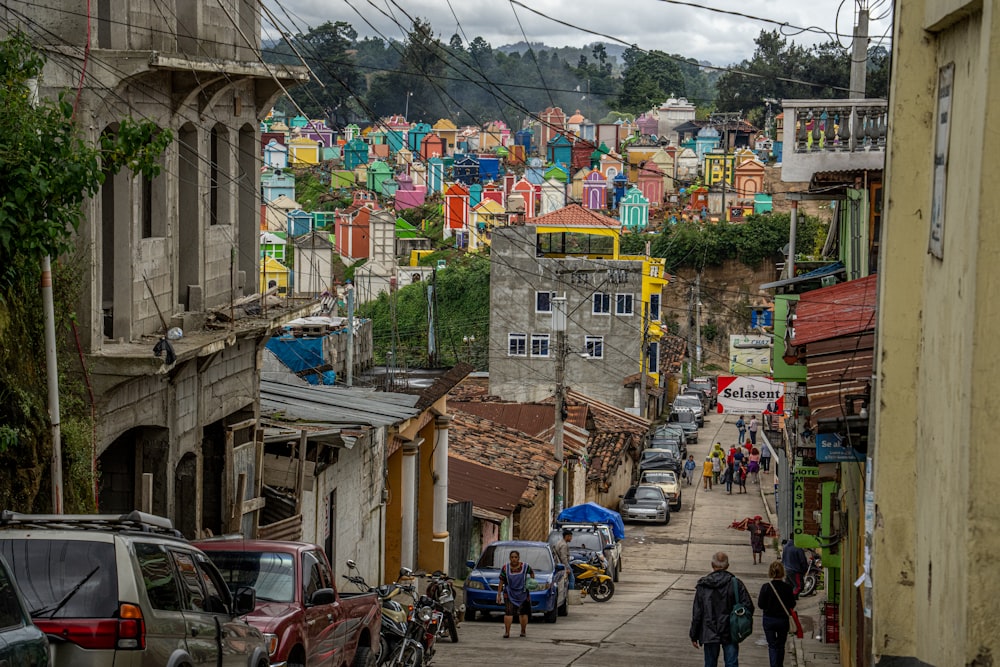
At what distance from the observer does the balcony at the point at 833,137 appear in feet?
57.0

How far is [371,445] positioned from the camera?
22938mm

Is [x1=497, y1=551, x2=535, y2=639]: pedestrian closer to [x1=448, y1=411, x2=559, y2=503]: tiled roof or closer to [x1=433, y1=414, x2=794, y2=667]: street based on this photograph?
[x1=433, y1=414, x2=794, y2=667]: street

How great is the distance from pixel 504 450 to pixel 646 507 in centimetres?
980

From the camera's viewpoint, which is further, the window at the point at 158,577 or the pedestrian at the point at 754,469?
the pedestrian at the point at 754,469

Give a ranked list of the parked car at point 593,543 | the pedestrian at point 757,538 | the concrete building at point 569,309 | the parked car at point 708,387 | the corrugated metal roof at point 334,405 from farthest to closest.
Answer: the parked car at point 708,387 → the concrete building at point 569,309 → the pedestrian at point 757,538 → the parked car at point 593,543 → the corrugated metal roof at point 334,405

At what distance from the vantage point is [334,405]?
67.7 ft

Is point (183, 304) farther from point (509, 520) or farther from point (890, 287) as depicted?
point (509, 520)

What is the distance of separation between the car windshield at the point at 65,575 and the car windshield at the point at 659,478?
136ft

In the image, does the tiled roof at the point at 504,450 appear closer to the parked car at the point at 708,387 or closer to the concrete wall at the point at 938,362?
the concrete wall at the point at 938,362

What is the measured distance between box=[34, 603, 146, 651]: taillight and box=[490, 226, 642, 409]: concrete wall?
178ft

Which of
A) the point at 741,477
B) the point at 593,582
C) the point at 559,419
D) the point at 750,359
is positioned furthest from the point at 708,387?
the point at 593,582

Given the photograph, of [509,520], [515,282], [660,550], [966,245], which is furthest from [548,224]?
[966,245]

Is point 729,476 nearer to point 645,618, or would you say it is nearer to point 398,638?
point 645,618

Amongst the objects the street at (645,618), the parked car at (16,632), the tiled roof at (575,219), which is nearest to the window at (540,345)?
the tiled roof at (575,219)
